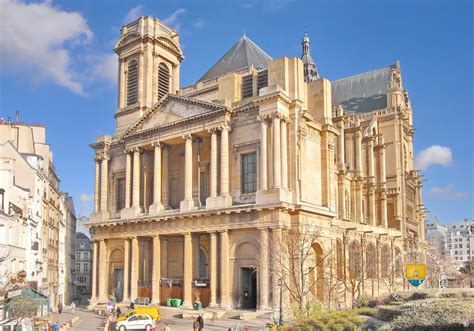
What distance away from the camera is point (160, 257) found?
155 feet

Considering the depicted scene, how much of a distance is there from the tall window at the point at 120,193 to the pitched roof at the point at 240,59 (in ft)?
48.3

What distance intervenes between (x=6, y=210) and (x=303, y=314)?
74.4 feet

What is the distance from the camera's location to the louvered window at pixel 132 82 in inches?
2213

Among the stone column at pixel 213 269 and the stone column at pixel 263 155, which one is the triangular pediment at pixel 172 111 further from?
the stone column at pixel 213 269

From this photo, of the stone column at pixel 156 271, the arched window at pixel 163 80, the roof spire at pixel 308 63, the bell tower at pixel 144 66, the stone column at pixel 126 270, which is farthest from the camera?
the roof spire at pixel 308 63

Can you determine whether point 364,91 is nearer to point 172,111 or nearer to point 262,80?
point 262,80

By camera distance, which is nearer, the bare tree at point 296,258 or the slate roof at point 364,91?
the bare tree at point 296,258

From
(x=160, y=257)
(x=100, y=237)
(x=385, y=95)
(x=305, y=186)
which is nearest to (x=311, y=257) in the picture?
(x=305, y=186)

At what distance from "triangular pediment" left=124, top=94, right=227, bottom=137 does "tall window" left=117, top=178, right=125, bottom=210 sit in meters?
5.42

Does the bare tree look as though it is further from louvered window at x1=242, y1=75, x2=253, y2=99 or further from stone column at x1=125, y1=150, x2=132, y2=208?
stone column at x1=125, y1=150, x2=132, y2=208

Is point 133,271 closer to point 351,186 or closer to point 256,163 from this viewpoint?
point 256,163

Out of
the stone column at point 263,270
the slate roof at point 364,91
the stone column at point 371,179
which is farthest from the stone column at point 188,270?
the slate roof at point 364,91

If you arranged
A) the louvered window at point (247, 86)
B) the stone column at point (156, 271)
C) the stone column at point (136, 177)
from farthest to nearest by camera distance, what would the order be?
the stone column at point (136, 177), the louvered window at point (247, 86), the stone column at point (156, 271)

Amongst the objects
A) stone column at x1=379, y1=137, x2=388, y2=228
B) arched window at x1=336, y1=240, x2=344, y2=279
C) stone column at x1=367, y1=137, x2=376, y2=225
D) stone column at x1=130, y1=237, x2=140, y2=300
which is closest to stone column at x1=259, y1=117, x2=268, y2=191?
arched window at x1=336, y1=240, x2=344, y2=279
